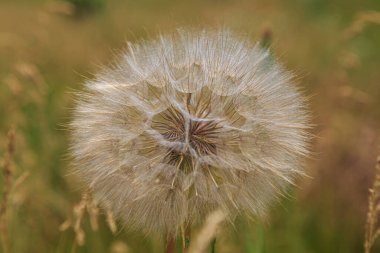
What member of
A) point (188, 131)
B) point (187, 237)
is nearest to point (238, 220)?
point (187, 237)

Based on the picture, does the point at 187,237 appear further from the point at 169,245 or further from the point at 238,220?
the point at 238,220

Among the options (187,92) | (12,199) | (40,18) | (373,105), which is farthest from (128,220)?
(373,105)

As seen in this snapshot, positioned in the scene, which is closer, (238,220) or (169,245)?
(169,245)

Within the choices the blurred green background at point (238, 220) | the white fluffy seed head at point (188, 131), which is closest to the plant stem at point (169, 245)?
the white fluffy seed head at point (188, 131)

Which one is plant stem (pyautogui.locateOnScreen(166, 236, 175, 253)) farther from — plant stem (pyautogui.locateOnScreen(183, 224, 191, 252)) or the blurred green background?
the blurred green background

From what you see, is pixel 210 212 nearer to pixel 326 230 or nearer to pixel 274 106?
pixel 274 106

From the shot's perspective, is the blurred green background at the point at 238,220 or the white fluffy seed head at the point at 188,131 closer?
the white fluffy seed head at the point at 188,131

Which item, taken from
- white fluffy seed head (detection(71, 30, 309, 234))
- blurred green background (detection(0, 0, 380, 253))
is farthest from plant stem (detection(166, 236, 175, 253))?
blurred green background (detection(0, 0, 380, 253))

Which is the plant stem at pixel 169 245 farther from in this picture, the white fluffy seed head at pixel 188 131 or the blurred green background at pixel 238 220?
the blurred green background at pixel 238 220
